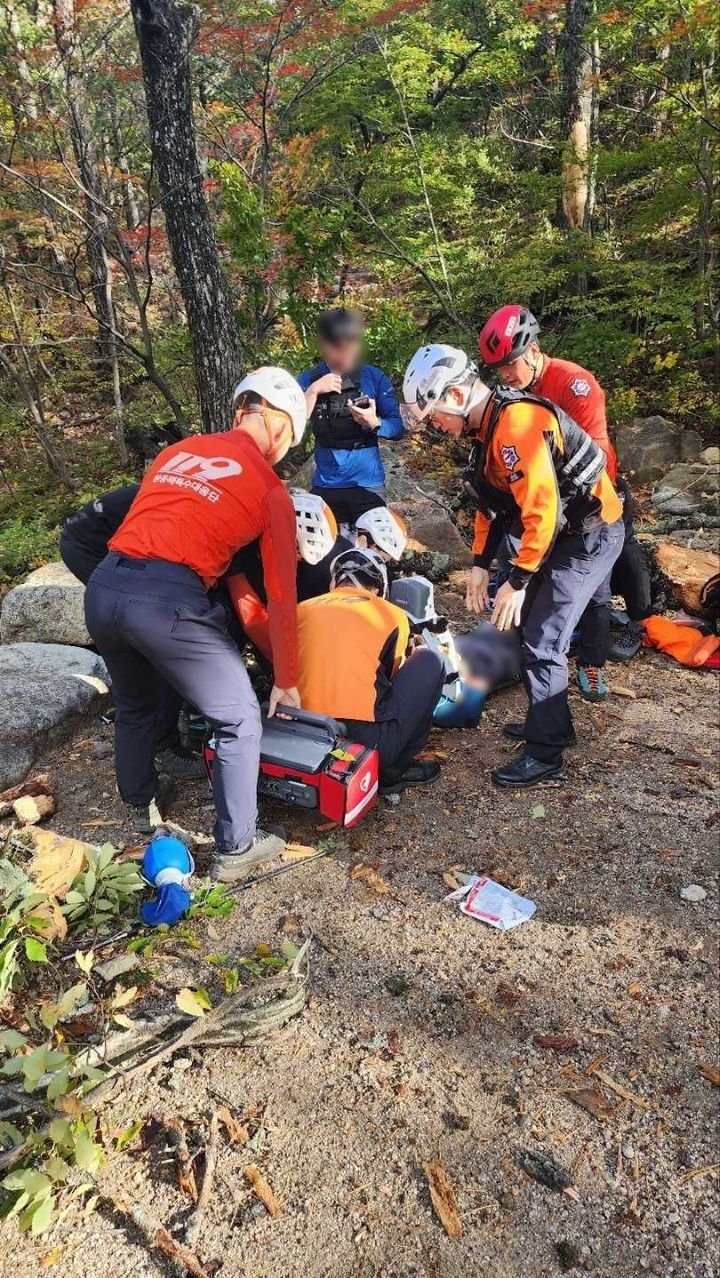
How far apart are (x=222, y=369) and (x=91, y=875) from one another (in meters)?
5.03

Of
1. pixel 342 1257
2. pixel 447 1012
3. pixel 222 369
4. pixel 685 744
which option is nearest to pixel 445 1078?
pixel 447 1012

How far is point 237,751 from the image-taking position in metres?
3.30

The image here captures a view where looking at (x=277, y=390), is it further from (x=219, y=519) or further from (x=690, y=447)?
(x=690, y=447)

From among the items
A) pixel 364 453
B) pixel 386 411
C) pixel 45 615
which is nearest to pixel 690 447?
pixel 386 411

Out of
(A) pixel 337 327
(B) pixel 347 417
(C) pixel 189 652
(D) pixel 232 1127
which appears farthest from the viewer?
(B) pixel 347 417

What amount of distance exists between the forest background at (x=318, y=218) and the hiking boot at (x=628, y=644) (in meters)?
3.98

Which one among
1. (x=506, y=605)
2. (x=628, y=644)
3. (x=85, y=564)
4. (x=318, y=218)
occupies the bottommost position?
(x=628, y=644)

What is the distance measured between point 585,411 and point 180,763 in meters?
3.20

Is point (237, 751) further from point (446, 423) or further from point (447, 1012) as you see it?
point (446, 423)

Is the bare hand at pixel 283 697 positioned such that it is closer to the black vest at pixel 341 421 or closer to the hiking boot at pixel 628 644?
the black vest at pixel 341 421

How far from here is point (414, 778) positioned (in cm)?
423

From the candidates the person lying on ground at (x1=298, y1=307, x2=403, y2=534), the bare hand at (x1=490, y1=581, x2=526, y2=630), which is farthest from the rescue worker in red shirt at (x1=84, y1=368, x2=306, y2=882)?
the person lying on ground at (x1=298, y1=307, x2=403, y2=534)

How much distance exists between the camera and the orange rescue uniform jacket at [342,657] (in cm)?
362

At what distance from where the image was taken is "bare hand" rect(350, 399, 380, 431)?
5.38 m
